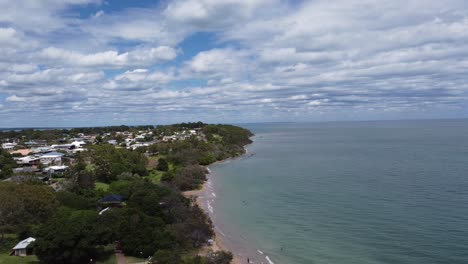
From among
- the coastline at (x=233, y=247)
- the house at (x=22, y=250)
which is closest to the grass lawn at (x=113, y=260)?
the coastline at (x=233, y=247)

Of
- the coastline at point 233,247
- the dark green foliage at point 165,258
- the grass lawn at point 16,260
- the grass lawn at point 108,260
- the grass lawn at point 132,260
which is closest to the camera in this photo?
the dark green foliage at point 165,258

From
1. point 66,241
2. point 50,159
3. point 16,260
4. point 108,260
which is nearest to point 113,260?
point 108,260

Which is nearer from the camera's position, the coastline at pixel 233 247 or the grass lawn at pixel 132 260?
the grass lawn at pixel 132 260

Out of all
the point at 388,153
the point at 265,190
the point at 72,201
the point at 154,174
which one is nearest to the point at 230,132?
the point at 388,153

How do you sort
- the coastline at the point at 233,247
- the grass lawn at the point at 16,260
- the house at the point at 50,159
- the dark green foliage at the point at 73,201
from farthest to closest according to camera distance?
the house at the point at 50,159, the dark green foliage at the point at 73,201, the coastline at the point at 233,247, the grass lawn at the point at 16,260

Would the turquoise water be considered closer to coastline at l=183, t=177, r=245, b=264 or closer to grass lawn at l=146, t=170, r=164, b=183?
coastline at l=183, t=177, r=245, b=264

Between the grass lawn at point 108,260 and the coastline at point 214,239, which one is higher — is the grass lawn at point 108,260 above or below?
above

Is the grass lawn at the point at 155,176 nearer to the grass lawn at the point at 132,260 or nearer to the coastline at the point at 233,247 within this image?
the coastline at the point at 233,247

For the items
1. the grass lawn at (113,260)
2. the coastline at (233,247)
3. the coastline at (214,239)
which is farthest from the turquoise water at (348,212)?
the grass lawn at (113,260)

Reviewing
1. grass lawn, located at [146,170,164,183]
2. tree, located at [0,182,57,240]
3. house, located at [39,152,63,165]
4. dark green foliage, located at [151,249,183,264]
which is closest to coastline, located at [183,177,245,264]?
dark green foliage, located at [151,249,183,264]

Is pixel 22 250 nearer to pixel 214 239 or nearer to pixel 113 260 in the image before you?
pixel 113 260

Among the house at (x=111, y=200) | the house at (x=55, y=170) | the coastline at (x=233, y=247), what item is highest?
the house at (x=55, y=170)

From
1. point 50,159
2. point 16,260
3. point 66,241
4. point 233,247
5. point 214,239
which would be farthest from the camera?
point 50,159
